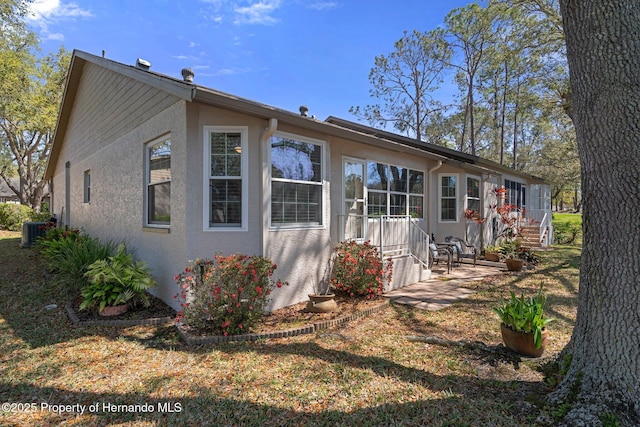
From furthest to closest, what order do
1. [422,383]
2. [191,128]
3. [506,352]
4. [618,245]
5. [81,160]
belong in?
[81,160]
[191,128]
[506,352]
[422,383]
[618,245]

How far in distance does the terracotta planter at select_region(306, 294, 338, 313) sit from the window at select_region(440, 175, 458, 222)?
6731 millimetres

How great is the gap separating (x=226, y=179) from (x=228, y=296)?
189 centimetres

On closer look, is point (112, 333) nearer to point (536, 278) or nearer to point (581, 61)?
point (581, 61)

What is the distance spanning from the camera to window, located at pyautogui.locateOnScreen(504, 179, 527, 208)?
47.3ft

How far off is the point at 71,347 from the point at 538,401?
5.23 metres

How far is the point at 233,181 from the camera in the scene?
525cm

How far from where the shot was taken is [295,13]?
A: 9984 mm

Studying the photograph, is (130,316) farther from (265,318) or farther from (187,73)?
(187,73)

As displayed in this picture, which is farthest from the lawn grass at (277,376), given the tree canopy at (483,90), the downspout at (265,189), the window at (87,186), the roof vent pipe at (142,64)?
the tree canopy at (483,90)

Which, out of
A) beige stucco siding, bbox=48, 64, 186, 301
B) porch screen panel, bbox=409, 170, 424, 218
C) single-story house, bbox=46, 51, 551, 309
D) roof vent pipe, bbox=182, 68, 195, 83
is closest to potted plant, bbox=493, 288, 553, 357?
single-story house, bbox=46, 51, 551, 309

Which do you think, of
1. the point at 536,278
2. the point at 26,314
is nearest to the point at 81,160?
the point at 26,314

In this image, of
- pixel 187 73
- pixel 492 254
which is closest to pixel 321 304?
pixel 187 73

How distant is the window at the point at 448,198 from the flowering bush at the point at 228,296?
788 cm

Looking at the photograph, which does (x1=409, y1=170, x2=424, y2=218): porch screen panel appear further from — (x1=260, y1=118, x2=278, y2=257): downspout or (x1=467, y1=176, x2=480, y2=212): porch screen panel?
(x1=260, y1=118, x2=278, y2=257): downspout
